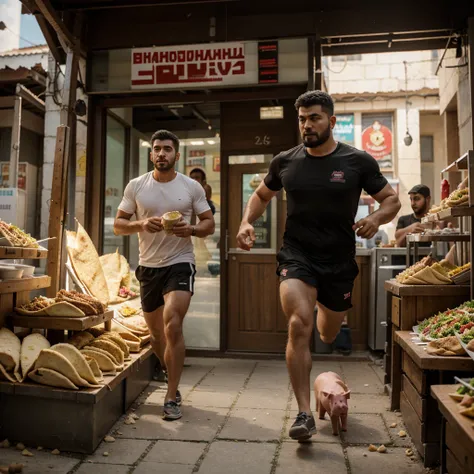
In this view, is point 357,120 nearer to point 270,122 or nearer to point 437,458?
point 270,122

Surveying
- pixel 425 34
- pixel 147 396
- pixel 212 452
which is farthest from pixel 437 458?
pixel 425 34

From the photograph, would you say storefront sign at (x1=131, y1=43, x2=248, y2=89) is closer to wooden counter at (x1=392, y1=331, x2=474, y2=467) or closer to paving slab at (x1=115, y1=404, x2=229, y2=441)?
paving slab at (x1=115, y1=404, x2=229, y2=441)

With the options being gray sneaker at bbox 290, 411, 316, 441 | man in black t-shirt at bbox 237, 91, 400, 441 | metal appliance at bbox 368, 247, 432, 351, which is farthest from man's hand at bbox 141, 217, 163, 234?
metal appliance at bbox 368, 247, 432, 351

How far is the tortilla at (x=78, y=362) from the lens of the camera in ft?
12.2

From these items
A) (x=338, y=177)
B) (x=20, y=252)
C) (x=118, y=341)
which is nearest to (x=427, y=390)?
(x=338, y=177)

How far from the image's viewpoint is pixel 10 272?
4203 millimetres

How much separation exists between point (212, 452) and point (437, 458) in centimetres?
144

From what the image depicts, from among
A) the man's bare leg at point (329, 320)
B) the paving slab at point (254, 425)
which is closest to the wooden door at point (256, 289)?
the paving slab at point (254, 425)

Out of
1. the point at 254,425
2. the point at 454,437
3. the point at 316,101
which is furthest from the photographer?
the point at 254,425

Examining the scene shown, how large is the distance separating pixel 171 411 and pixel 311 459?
4.28 ft

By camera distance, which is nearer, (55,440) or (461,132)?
(55,440)

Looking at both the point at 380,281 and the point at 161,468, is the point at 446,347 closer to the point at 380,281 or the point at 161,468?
the point at 161,468

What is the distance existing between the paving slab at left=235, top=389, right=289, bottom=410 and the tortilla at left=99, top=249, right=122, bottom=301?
6.54 ft

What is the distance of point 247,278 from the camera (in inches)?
286
